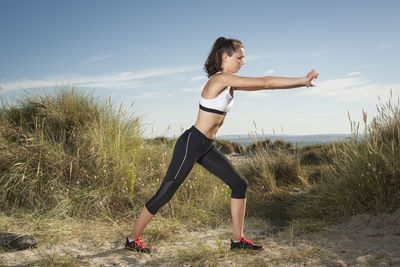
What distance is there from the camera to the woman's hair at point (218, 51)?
3.09m

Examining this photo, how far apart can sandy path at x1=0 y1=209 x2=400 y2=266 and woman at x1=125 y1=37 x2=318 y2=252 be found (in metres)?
0.23

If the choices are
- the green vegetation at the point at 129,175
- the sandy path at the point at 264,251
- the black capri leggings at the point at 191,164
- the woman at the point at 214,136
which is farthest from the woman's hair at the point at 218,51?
the green vegetation at the point at 129,175

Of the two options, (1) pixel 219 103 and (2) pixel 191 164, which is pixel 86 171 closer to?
(2) pixel 191 164

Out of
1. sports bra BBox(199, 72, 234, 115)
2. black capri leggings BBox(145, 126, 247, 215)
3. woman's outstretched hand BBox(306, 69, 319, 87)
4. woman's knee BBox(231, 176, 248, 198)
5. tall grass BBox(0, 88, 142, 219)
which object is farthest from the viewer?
tall grass BBox(0, 88, 142, 219)

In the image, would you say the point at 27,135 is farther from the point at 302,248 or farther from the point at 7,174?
the point at 302,248

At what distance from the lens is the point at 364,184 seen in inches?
168

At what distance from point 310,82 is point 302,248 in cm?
180

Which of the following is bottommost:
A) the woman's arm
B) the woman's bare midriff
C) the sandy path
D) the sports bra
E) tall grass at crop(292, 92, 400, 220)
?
the sandy path

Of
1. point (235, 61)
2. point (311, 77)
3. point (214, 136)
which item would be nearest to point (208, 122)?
point (214, 136)

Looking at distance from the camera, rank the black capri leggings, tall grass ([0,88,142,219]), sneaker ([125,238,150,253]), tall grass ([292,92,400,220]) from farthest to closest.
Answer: tall grass ([0,88,142,219]) → tall grass ([292,92,400,220]) → sneaker ([125,238,150,253]) → the black capri leggings

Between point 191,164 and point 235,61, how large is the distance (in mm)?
1010

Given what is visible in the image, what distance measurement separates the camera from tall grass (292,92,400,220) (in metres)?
4.21

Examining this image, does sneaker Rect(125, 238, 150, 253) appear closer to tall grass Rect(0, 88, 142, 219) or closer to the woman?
the woman

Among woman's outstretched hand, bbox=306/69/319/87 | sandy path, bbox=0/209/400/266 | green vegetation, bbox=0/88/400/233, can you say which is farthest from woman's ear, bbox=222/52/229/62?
green vegetation, bbox=0/88/400/233
